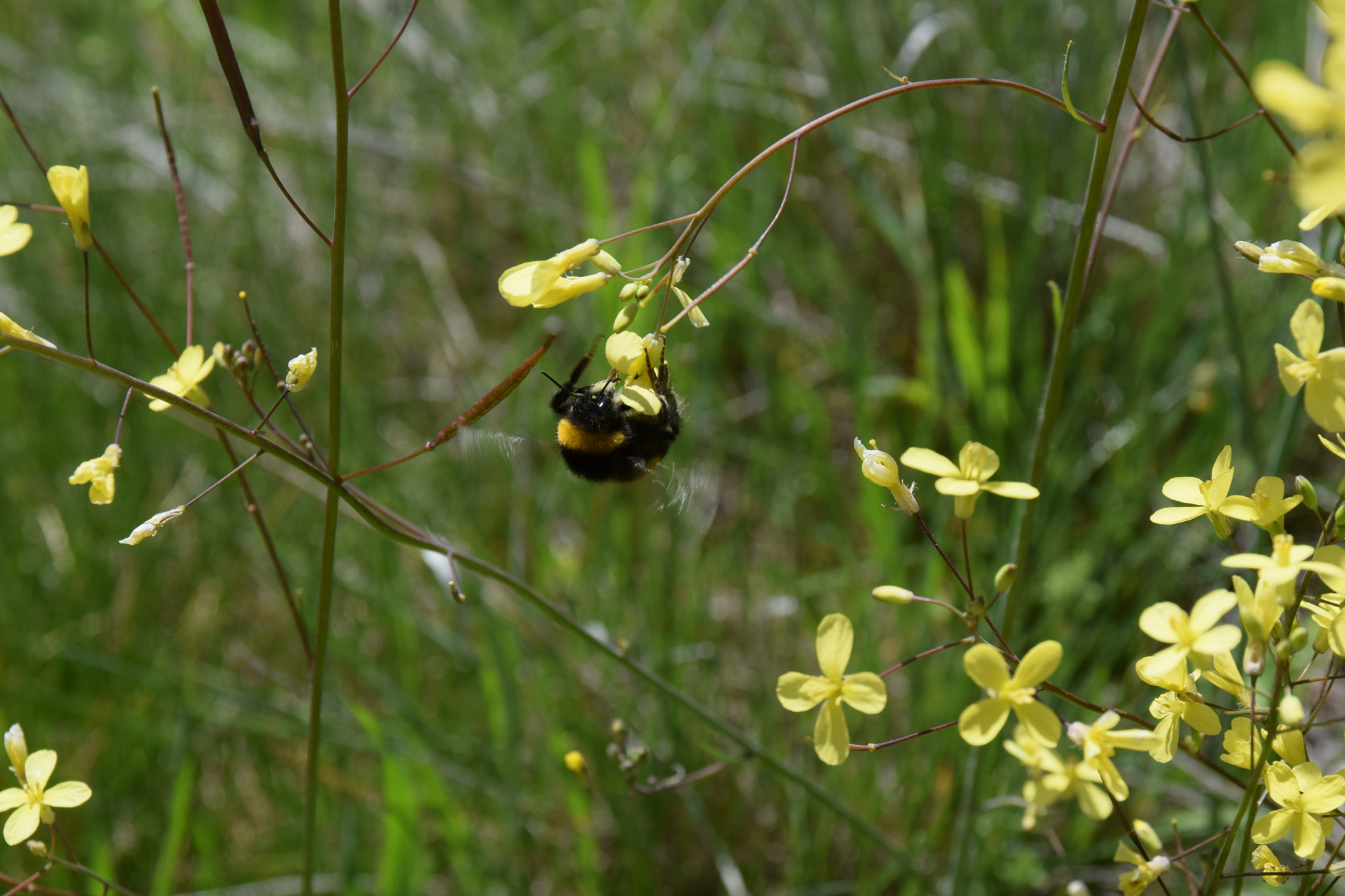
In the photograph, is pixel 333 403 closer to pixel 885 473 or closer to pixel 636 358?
pixel 636 358

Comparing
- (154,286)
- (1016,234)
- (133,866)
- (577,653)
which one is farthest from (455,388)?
→ (1016,234)

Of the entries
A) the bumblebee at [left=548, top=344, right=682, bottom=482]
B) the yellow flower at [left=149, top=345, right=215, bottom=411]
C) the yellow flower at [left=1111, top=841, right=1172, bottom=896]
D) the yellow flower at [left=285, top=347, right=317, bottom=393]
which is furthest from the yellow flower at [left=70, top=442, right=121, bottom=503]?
the yellow flower at [left=1111, top=841, right=1172, bottom=896]

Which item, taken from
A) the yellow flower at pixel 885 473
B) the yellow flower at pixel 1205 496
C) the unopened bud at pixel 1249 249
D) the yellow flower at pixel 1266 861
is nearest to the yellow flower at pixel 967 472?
the yellow flower at pixel 885 473

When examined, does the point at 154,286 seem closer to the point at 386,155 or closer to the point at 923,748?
the point at 386,155

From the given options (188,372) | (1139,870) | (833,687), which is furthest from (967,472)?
(188,372)

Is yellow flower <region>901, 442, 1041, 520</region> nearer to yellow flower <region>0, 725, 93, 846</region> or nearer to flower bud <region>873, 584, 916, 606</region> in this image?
flower bud <region>873, 584, 916, 606</region>

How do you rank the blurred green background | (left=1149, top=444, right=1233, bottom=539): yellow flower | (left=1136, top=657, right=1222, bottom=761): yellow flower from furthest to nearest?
the blurred green background, (left=1149, top=444, right=1233, bottom=539): yellow flower, (left=1136, top=657, right=1222, bottom=761): yellow flower

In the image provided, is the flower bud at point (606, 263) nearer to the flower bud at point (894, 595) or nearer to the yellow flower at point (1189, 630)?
the flower bud at point (894, 595)
